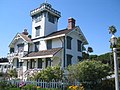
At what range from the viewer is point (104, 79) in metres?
20.4

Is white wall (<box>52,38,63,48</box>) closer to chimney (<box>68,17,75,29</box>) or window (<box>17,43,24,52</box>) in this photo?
chimney (<box>68,17,75,29</box>)

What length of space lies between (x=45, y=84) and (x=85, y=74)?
13.2 ft

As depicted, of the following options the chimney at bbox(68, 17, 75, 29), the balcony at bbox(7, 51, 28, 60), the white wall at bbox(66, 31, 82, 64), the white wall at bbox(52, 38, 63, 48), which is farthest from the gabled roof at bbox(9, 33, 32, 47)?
the white wall at bbox(66, 31, 82, 64)

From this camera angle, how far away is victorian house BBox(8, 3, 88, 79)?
1148 inches

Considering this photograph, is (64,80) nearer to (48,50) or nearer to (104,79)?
(104,79)

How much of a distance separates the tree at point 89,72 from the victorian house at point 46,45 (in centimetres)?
837

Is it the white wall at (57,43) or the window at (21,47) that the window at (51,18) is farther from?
the window at (21,47)

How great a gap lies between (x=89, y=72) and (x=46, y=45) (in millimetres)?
14228

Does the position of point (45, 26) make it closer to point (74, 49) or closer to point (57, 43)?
point (57, 43)

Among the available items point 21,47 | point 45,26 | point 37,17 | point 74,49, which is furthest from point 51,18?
point 21,47

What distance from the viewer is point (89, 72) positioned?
61.4ft

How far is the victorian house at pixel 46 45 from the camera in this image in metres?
29.2

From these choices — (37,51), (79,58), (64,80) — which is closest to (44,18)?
(37,51)

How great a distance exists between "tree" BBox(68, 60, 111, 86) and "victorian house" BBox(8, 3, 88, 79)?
8369 millimetres
